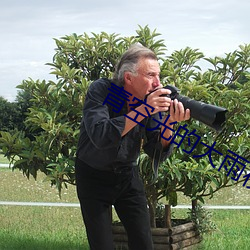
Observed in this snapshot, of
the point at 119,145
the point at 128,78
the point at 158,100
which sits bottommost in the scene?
the point at 119,145

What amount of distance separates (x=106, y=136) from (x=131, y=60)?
52 cm

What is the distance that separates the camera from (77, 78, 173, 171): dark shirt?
10.3 feet

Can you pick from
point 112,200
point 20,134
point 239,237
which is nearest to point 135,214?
point 112,200

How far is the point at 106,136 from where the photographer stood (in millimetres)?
3123

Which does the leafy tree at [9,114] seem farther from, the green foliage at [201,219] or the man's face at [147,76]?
the man's face at [147,76]

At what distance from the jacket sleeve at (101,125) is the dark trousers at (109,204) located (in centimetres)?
40

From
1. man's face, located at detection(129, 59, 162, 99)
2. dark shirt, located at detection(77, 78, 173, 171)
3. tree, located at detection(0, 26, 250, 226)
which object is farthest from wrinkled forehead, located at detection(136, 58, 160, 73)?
tree, located at detection(0, 26, 250, 226)

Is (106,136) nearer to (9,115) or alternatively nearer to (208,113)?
(208,113)

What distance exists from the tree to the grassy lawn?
1.08 m

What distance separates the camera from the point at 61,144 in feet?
17.6

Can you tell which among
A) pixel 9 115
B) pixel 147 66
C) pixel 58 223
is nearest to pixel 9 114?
pixel 9 115

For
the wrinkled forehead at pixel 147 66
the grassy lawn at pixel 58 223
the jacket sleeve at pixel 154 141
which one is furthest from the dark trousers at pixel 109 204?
the grassy lawn at pixel 58 223

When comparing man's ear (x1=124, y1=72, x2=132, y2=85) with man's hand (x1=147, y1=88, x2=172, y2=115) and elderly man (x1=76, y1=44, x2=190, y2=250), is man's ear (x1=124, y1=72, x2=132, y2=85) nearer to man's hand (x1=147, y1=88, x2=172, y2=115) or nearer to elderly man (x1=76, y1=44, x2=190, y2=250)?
elderly man (x1=76, y1=44, x2=190, y2=250)

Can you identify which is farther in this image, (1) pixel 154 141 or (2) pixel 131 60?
(1) pixel 154 141
